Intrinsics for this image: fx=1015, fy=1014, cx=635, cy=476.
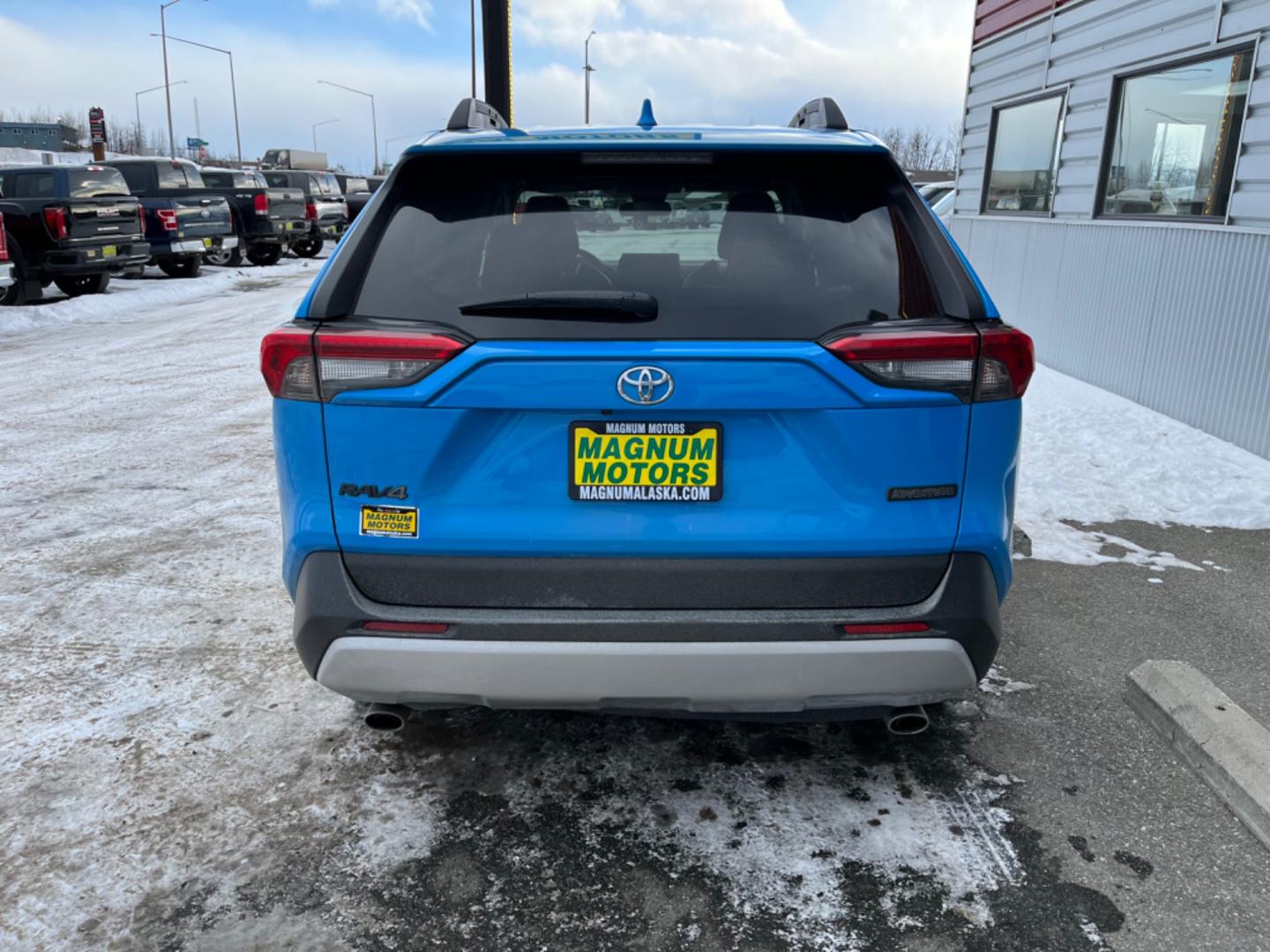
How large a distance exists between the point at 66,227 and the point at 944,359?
15.5 metres

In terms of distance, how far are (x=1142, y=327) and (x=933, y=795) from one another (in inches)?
269

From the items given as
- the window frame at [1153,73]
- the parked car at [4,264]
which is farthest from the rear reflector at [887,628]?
the parked car at [4,264]

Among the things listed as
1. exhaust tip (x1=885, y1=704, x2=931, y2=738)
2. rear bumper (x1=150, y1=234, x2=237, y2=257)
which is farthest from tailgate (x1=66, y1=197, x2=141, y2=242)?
exhaust tip (x1=885, y1=704, x2=931, y2=738)

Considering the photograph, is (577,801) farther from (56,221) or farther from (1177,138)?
(56,221)

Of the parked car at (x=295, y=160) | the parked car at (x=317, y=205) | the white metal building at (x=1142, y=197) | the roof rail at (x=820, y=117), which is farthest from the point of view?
the parked car at (x=295, y=160)

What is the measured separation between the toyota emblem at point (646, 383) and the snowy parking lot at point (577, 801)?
1252 millimetres

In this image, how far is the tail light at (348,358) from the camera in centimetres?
241

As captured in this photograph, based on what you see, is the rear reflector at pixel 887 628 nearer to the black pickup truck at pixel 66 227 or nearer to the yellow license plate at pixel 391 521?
the yellow license plate at pixel 391 521

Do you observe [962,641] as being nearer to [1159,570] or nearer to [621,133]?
[621,133]

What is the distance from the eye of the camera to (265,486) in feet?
20.0

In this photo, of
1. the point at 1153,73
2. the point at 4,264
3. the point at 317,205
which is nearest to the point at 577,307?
the point at 1153,73

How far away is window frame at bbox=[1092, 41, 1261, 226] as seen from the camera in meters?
7.20

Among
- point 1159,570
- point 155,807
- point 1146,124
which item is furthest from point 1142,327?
point 155,807

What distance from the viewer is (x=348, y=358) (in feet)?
8.02
